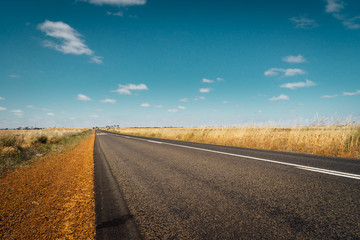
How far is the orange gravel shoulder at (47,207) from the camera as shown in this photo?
1851 millimetres

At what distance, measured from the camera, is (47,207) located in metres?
2.47

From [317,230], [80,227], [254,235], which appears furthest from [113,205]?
[317,230]

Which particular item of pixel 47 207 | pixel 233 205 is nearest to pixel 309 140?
pixel 233 205

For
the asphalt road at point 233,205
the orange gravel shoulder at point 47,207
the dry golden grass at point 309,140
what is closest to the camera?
the asphalt road at point 233,205

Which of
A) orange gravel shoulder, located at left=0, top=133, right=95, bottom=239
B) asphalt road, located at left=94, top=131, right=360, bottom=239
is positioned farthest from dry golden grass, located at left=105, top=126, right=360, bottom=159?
orange gravel shoulder, located at left=0, top=133, right=95, bottom=239

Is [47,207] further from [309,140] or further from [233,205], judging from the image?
[309,140]

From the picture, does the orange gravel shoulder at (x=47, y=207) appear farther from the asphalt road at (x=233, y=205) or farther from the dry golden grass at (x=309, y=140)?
the dry golden grass at (x=309, y=140)

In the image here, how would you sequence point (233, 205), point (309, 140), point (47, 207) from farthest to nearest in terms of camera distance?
point (309, 140), point (47, 207), point (233, 205)

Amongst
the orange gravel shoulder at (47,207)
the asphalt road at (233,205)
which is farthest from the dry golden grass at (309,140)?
the orange gravel shoulder at (47,207)

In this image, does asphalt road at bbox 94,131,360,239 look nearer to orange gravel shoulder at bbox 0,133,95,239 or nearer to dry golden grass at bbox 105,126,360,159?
orange gravel shoulder at bbox 0,133,95,239

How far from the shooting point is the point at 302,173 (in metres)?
3.56

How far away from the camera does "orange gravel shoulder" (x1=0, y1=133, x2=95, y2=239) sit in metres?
1.85

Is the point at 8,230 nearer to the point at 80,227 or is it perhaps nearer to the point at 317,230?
the point at 80,227

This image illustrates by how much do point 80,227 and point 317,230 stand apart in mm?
2559
